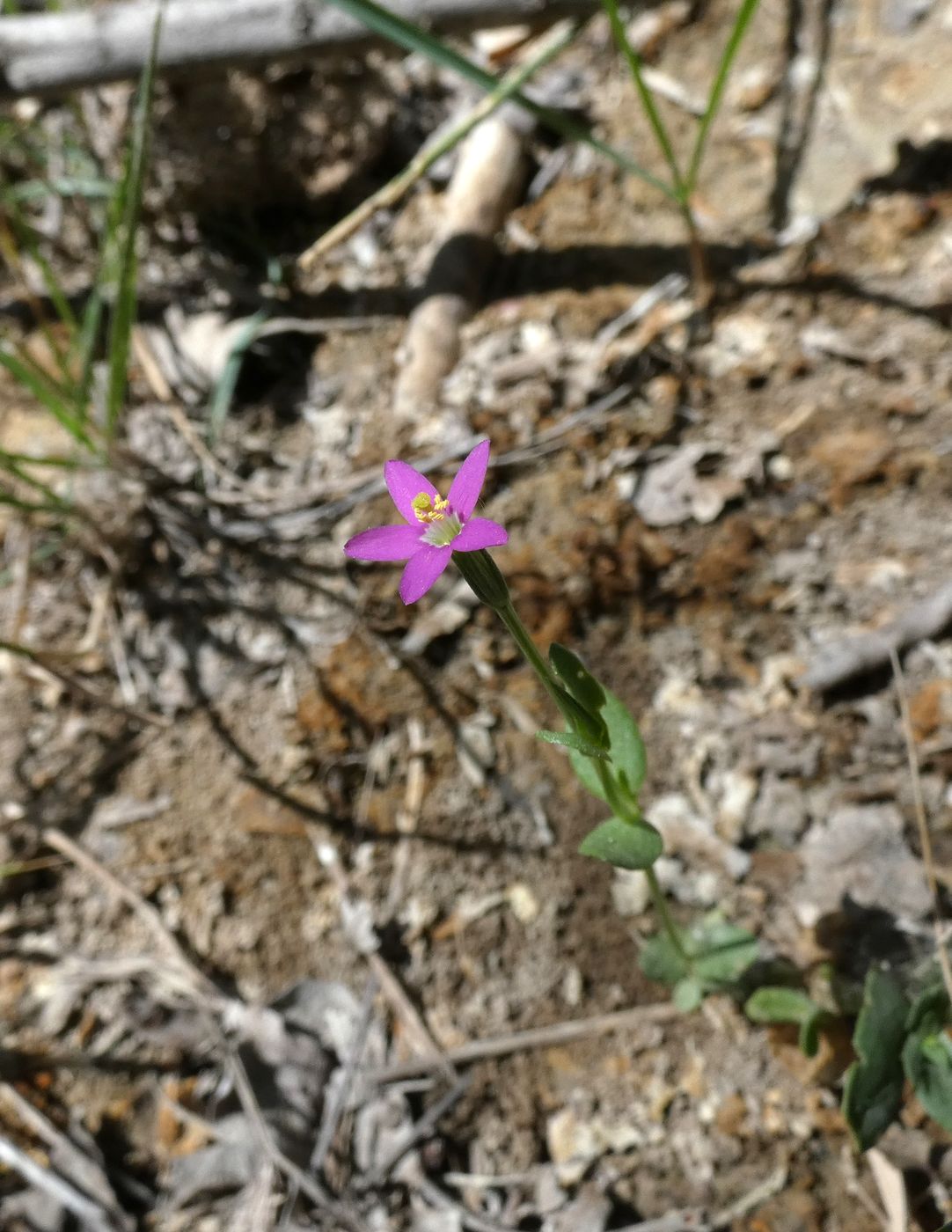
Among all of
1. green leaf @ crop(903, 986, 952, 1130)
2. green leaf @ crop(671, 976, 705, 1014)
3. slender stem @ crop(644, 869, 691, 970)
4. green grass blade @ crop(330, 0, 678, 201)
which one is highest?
green grass blade @ crop(330, 0, 678, 201)

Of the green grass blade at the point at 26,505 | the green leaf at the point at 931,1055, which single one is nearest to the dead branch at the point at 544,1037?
the green leaf at the point at 931,1055

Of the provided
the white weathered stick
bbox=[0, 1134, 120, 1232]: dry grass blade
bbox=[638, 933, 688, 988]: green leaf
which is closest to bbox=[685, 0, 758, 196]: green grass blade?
the white weathered stick

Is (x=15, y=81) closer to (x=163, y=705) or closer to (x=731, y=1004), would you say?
(x=163, y=705)

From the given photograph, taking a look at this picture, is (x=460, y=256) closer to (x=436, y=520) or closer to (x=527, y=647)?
(x=436, y=520)

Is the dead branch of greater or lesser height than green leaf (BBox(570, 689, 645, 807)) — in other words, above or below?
below

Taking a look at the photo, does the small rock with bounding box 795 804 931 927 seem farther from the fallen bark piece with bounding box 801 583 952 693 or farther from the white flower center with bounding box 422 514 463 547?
the white flower center with bounding box 422 514 463 547

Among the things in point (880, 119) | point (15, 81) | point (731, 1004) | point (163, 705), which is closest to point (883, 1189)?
point (731, 1004)

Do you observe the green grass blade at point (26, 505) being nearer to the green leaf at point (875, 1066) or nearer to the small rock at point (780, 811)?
the small rock at point (780, 811)
